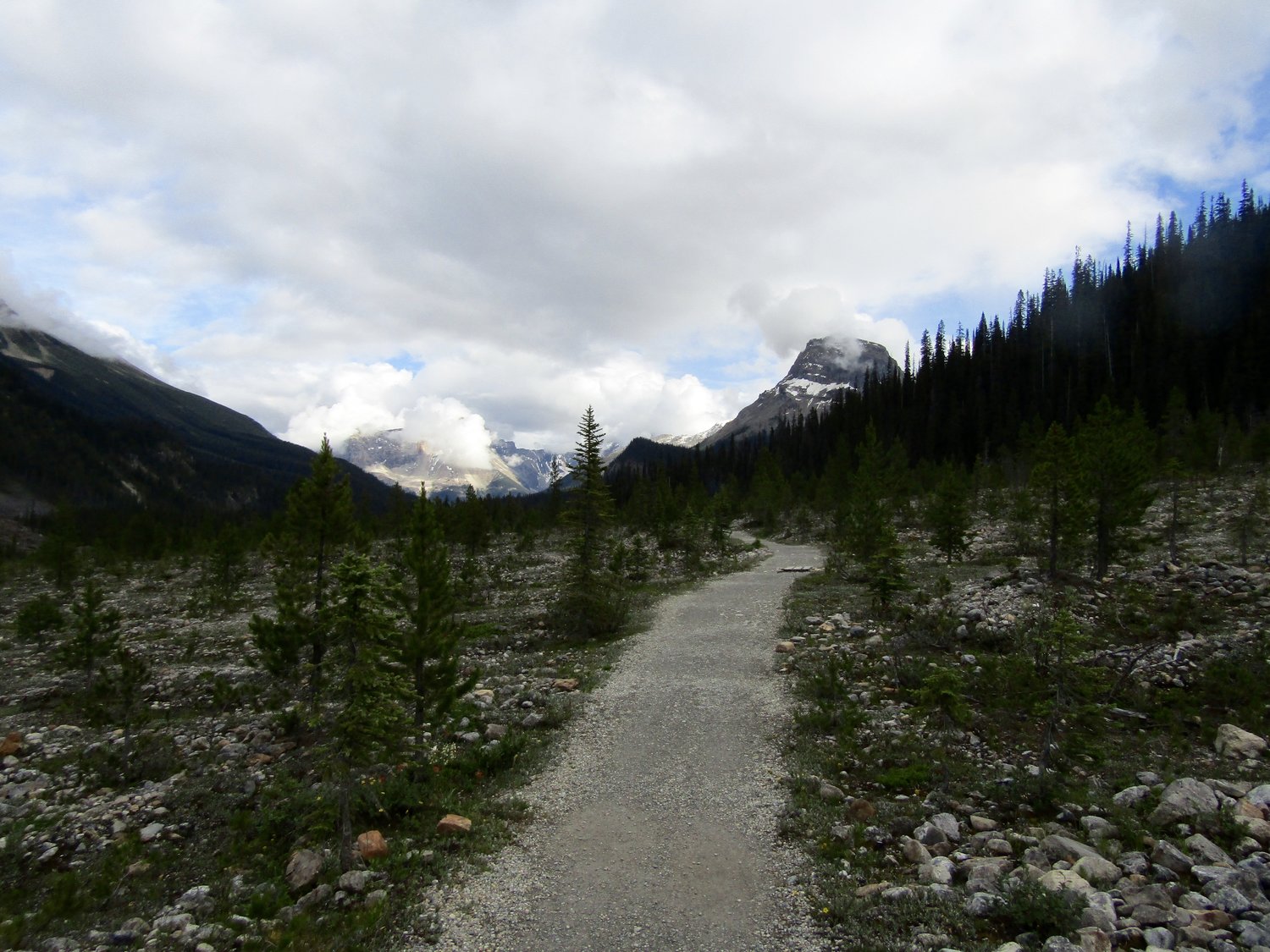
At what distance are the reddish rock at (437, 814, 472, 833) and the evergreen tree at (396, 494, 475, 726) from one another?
4123 millimetres

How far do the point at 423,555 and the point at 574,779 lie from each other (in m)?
7.37

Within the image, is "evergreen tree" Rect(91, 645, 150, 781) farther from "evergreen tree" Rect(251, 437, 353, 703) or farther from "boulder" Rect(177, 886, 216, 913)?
"boulder" Rect(177, 886, 216, 913)

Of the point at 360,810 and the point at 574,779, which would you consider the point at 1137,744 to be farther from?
the point at 360,810

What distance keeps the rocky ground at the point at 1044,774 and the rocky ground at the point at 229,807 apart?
5983mm

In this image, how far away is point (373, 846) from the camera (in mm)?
9414

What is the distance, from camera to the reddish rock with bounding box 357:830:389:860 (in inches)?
367

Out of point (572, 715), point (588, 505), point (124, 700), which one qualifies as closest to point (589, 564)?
point (588, 505)

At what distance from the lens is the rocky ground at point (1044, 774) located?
7.14 metres

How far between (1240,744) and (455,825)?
14.0 m

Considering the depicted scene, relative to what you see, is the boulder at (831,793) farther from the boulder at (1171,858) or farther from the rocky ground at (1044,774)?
the boulder at (1171,858)

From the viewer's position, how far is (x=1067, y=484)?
22953 millimetres

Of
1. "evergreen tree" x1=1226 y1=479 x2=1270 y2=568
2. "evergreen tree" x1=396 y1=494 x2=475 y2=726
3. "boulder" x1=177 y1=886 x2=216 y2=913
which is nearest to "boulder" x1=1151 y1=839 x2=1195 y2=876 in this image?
"boulder" x1=177 y1=886 x2=216 y2=913

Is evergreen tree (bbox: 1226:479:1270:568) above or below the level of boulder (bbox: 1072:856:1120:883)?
above

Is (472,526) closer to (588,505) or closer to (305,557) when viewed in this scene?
→ (588,505)
